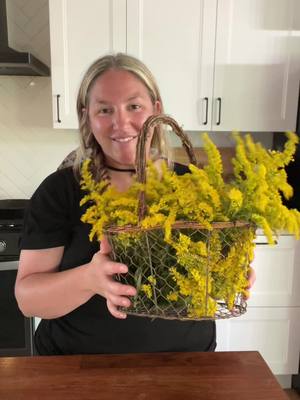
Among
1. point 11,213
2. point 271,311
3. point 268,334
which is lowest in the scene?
point 268,334

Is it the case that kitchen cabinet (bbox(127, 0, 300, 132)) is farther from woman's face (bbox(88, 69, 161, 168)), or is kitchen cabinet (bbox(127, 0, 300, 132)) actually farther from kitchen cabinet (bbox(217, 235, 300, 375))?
woman's face (bbox(88, 69, 161, 168))

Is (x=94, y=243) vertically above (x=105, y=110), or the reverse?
(x=105, y=110)

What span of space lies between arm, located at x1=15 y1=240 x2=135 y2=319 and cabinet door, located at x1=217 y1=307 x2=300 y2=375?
124 centimetres

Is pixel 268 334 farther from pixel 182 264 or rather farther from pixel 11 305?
pixel 182 264

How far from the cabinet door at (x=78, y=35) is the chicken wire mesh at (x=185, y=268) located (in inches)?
59.3

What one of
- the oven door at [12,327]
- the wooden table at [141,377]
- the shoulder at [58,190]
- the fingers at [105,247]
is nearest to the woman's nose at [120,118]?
the shoulder at [58,190]

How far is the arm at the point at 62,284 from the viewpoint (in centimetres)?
56

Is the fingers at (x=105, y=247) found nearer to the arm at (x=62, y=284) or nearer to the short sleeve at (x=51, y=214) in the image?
the arm at (x=62, y=284)

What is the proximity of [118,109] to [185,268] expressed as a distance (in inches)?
16.2

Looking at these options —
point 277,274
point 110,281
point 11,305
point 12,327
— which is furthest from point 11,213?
point 110,281

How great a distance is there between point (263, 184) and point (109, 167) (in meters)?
0.51

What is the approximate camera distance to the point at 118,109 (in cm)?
79

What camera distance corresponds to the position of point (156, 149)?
3.21 feet

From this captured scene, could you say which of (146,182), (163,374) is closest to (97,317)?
(163,374)
